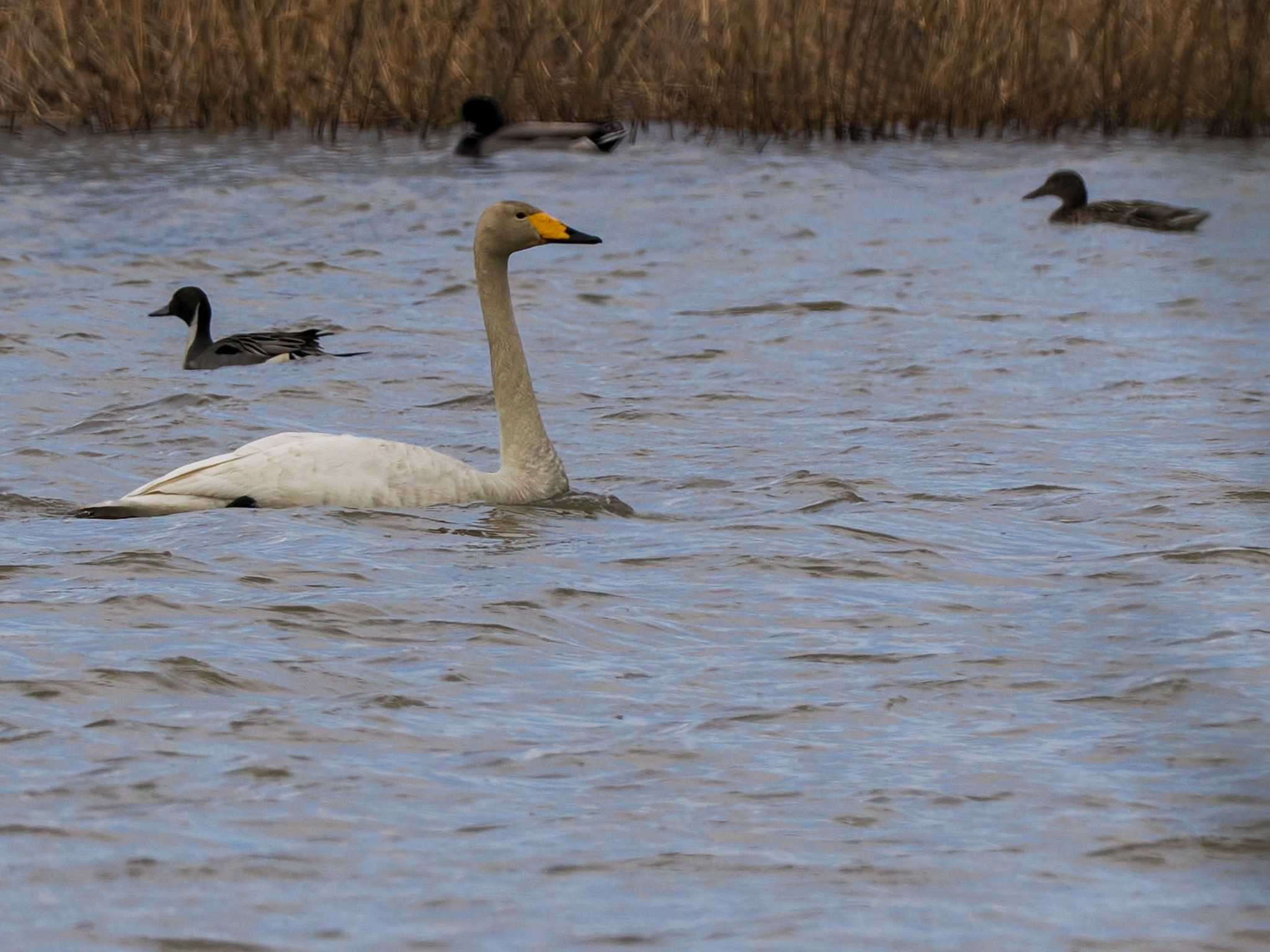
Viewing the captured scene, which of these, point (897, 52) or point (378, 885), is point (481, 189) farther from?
point (378, 885)

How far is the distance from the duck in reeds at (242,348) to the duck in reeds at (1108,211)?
6.98 m

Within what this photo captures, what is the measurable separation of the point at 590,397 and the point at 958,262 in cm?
534

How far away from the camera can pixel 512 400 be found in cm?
825

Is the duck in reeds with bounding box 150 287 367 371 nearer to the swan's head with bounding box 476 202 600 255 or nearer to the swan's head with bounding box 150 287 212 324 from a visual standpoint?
the swan's head with bounding box 150 287 212 324

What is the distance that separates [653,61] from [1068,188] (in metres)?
4.34

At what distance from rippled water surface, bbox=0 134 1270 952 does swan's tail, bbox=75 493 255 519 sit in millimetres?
Answer: 100

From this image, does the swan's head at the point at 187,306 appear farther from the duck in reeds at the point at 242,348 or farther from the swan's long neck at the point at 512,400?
the swan's long neck at the point at 512,400

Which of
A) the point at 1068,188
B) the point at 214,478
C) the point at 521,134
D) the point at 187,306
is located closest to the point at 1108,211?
the point at 1068,188

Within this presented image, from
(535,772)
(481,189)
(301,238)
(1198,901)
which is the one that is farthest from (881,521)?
(481,189)

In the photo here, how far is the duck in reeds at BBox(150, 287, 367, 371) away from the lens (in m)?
12.1

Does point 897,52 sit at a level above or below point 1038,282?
above

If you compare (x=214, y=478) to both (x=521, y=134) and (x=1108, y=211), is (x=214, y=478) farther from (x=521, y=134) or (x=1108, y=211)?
(x=521, y=134)

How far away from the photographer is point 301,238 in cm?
1634

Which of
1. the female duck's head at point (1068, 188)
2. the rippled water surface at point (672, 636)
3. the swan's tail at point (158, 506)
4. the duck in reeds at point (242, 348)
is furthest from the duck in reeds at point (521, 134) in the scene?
the swan's tail at point (158, 506)
